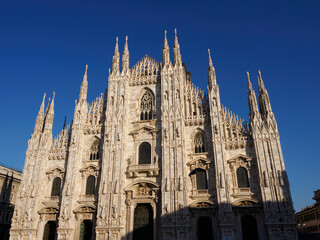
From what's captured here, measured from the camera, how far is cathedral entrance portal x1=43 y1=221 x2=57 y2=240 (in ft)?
94.2

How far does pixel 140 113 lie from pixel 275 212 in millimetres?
17434

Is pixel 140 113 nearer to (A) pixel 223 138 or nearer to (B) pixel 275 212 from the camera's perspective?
(A) pixel 223 138

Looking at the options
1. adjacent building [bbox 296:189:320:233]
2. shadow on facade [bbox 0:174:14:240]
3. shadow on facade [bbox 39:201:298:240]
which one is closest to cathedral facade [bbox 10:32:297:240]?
shadow on facade [bbox 39:201:298:240]

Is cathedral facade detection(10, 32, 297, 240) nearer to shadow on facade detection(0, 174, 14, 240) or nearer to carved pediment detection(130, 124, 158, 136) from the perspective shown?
carved pediment detection(130, 124, 158, 136)

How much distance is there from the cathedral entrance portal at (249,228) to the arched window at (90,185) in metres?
15.6

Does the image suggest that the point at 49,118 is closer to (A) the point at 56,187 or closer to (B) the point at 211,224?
(A) the point at 56,187

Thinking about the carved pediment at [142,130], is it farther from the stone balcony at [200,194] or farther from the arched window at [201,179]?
the stone balcony at [200,194]

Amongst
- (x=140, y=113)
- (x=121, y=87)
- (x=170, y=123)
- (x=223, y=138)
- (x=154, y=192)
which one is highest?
(x=121, y=87)

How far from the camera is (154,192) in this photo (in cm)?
2752

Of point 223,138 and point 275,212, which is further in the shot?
point 223,138

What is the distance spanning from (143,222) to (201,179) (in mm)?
7138

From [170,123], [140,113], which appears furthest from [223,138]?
[140,113]

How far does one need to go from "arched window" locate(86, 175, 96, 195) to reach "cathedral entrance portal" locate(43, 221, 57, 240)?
192 inches

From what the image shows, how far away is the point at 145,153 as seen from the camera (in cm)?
2998
